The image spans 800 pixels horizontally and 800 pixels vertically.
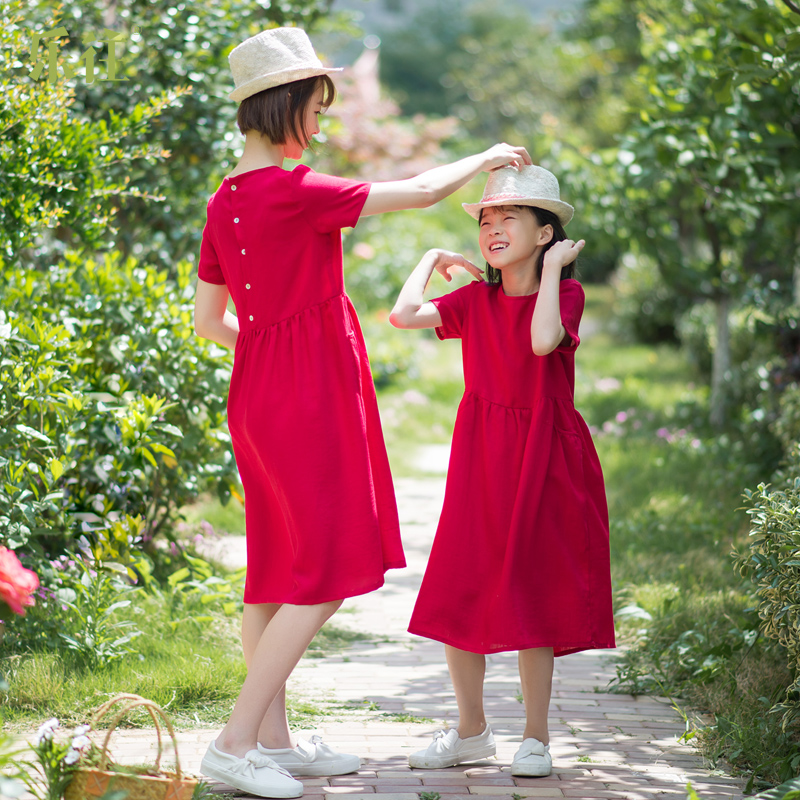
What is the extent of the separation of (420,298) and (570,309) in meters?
0.42

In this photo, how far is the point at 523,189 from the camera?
8.71ft

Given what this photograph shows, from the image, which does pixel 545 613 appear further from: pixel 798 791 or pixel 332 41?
pixel 332 41

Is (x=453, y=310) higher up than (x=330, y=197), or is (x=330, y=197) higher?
(x=330, y=197)

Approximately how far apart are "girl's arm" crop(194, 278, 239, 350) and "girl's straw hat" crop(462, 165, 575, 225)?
733 mm

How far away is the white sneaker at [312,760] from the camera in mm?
2570

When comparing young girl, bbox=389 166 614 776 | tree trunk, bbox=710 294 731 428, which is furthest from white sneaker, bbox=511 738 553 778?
tree trunk, bbox=710 294 731 428

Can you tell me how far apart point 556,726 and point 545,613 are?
0.69 m

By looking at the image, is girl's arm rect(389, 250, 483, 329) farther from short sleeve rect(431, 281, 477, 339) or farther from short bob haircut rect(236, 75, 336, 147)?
short bob haircut rect(236, 75, 336, 147)

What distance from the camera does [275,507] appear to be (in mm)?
2510

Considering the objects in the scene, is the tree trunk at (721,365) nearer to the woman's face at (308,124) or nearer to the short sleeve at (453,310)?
the short sleeve at (453,310)

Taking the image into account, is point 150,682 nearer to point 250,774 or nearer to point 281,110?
point 250,774

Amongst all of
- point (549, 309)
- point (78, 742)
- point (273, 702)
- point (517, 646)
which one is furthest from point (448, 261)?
point (78, 742)

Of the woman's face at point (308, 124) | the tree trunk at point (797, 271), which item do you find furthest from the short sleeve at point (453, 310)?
the tree trunk at point (797, 271)

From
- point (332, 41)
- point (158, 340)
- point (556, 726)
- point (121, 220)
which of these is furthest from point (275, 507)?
point (332, 41)
